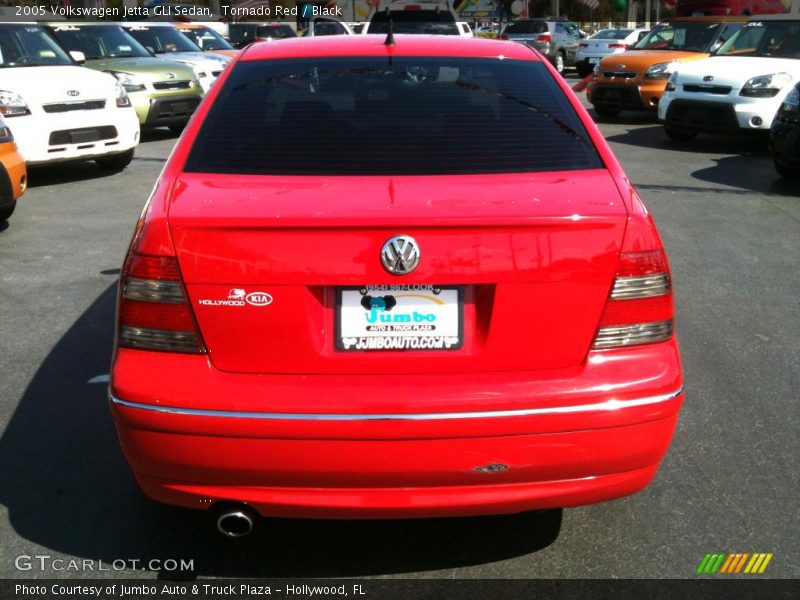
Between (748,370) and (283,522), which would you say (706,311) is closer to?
(748,370)

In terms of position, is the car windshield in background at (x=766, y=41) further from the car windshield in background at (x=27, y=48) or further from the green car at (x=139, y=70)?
the car windshield in background at (x=27, y=48)

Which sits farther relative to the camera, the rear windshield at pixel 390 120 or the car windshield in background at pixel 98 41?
the car windshield in background at pixel 98 41

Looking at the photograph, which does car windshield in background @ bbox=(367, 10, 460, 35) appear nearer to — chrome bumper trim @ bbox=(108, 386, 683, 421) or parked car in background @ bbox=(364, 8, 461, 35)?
parked car in background @ bbox=(364, 8, 461, 35)

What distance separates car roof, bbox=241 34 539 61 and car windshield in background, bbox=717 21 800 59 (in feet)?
35.8

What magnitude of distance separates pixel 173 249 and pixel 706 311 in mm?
4046

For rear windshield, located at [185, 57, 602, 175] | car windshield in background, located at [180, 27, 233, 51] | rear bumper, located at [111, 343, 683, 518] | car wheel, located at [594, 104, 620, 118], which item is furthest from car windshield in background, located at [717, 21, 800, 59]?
rear bumper, located at [111, 343, 683, 518]

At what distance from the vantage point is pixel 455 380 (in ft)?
9.46

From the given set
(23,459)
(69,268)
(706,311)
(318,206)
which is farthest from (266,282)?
(69,268)

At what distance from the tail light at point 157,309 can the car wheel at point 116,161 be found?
933 cm

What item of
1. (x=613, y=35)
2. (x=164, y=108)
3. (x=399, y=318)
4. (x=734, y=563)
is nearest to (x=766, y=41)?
(x=164, y=108)

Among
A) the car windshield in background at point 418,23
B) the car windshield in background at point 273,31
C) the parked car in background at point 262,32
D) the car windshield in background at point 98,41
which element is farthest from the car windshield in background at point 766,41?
the car windshield in background at point 273,31

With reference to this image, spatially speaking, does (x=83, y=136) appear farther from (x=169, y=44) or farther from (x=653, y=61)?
(x=653, y=61)

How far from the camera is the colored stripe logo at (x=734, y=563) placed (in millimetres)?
3250

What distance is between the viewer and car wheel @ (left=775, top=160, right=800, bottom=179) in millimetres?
10430
